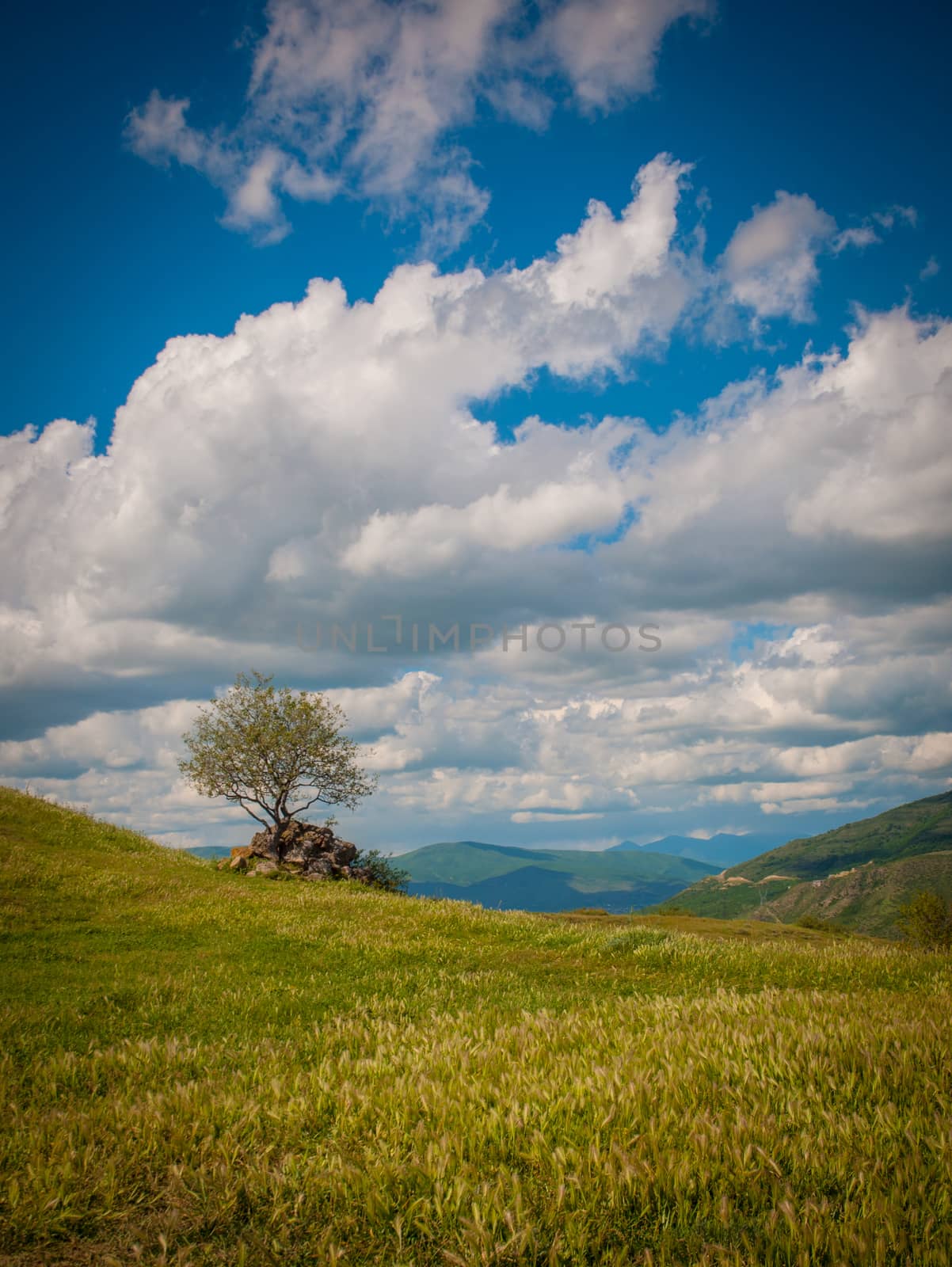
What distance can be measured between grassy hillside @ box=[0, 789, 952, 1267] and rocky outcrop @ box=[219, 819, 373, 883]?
26576 millimetres

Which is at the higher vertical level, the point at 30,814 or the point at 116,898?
the point at 30,814

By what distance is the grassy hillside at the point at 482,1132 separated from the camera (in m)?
4.23

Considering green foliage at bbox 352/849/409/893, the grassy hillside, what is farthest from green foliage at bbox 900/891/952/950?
the grassy hillside

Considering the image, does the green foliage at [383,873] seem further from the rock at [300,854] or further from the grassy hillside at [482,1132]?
the grassy hillside at [482,1132]

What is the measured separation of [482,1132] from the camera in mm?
5359

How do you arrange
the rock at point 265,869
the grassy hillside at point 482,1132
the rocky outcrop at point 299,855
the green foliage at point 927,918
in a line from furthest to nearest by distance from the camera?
the green foliage at point 927,918
the rocky outcrop at point 299,855
the rock at point 265,869
the grassy hillside at point 482,1132

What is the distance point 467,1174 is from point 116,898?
21.6m

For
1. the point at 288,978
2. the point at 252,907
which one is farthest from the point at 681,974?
the point at 252,907

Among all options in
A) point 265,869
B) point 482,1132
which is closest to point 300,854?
point 265,869

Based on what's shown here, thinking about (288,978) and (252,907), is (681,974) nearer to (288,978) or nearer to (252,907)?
(288,978)

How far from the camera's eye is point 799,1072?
20.0 feet

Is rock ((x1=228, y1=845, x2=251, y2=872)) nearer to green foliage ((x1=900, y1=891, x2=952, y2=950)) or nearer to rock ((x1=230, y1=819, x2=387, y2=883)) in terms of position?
rock ((x1=230, y1=819, x2=387, y2=883))

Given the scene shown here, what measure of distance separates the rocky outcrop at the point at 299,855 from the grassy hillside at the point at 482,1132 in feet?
87.2

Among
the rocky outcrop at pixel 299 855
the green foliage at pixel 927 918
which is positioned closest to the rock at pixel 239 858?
the rocky outcrop at pixel 299 855
